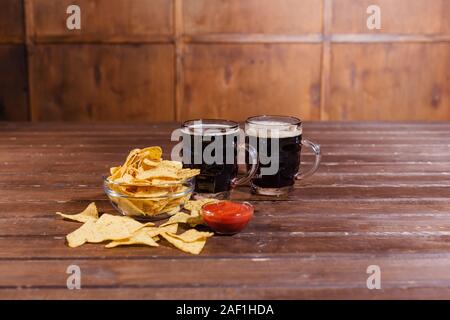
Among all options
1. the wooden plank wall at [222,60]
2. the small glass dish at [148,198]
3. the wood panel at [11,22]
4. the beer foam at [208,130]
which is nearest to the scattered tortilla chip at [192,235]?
the small glass dish at [148,198]

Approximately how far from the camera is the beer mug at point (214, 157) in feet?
5.10

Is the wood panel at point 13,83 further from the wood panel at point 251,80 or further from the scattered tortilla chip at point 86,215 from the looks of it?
the scattered tortilla chip at point 86,215

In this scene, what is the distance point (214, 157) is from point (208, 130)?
72 millimetres

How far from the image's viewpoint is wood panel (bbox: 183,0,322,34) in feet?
15.3

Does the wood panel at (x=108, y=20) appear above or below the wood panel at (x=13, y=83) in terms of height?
above

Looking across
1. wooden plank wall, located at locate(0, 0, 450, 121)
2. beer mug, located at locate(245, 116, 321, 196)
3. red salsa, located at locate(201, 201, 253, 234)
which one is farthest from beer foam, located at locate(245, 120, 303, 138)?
wooden plank wall, located at locate(0, 0, 450, 121)

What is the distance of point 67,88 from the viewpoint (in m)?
4.83

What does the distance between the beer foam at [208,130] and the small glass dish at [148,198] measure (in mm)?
172

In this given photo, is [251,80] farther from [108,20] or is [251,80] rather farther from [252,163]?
[252,163]

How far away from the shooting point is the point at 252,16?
470 cm

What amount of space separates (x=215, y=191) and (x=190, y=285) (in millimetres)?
515
